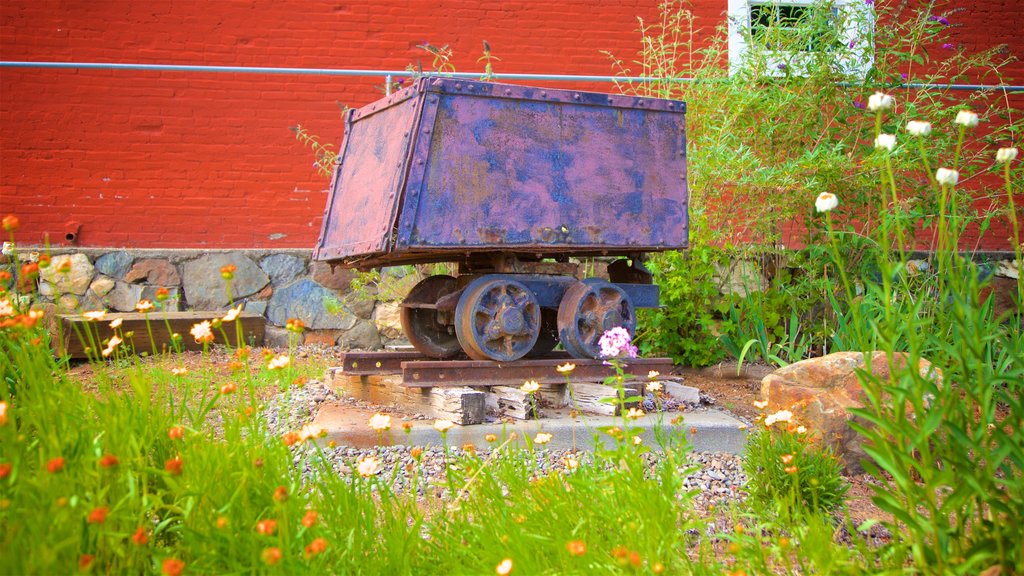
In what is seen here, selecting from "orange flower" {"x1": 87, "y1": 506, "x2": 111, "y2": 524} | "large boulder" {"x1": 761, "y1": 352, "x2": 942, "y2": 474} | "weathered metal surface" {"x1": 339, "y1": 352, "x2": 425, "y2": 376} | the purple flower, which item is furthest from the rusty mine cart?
"orange flower" {"x1": 87, "y1": 506, "x2": 111, "y2": 524}

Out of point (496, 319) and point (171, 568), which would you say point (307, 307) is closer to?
point (496, 319)

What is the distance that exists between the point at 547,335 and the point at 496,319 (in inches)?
34.5

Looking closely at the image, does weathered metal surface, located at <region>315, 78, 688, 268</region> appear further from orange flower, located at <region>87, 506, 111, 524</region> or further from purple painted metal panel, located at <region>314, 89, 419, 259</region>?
orange flower, located at <region>87, 506, 111, 524</region>

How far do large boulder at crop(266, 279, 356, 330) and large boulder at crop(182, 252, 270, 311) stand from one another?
197 mm

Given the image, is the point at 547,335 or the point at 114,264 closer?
the point at 547,335

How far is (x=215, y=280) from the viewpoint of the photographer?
7363mm

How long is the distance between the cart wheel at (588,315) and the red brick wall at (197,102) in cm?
359

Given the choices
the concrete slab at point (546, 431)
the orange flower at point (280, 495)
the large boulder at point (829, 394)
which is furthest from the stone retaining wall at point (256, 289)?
the orange flower at point (280, 495)

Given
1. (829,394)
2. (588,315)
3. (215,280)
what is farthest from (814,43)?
(215,280)

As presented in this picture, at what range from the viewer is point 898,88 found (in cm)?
695

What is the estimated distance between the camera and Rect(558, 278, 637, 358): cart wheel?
4.48 meters

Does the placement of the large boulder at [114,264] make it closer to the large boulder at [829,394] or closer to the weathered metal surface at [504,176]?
the weathered metal surface at [504,176]

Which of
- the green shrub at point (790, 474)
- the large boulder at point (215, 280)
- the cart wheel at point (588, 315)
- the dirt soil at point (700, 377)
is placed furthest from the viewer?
the large boulder at point (215, 280)

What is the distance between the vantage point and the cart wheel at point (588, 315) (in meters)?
4.48
